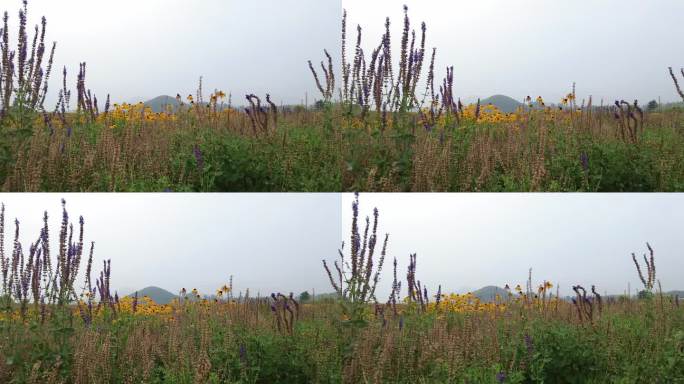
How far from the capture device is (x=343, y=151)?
522 cm

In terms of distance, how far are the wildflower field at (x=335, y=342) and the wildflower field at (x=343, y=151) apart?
55cm

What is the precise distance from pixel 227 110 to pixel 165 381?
2896 mm

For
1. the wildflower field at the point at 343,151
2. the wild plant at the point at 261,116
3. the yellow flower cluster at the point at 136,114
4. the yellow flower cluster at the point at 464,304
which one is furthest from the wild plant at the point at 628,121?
the yellow flower cluster at the point at 136,114

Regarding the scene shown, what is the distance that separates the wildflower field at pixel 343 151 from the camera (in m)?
5.19

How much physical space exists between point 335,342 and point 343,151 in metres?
1.49

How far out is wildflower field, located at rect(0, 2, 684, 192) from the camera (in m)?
5.19

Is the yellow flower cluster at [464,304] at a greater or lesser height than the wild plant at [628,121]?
lesser

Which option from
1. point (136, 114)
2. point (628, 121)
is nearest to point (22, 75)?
point (136, 114)

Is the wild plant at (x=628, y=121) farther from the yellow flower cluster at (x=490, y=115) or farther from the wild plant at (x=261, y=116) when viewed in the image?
the wild plant at (x=261, y=116)

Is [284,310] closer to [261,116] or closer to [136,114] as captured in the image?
[261,116]

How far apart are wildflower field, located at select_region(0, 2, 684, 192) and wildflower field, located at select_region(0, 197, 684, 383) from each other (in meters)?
0.55

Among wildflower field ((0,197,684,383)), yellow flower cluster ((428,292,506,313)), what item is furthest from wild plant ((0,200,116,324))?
yellow flower cluster ((428,292,506,313))

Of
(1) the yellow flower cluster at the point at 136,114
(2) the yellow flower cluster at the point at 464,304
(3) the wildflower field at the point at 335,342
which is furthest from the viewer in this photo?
(1) the yellow flower cluster at the point at 136,114

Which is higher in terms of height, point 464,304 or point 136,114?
point 136,114
